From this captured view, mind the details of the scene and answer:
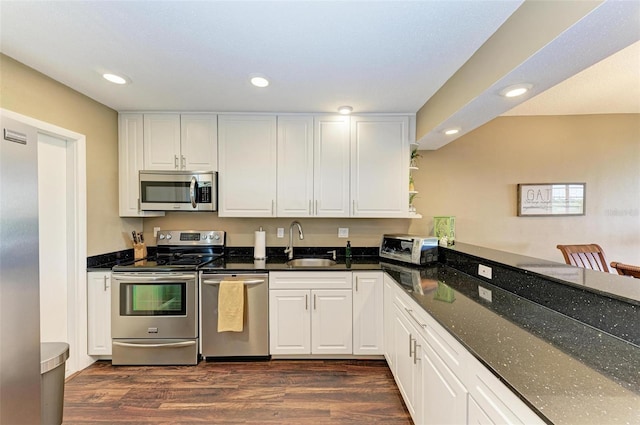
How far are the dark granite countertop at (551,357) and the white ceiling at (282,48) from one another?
1229 millimetres

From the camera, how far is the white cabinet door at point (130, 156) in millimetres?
2803

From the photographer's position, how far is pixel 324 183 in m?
2.85

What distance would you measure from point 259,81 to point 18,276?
5.81 feet

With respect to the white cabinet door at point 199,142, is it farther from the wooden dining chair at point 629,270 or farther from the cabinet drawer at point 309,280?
the wooden dining chair at point 629,270

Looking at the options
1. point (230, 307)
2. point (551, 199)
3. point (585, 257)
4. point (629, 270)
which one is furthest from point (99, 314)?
point (551, 199)

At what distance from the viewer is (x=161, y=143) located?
2.81m

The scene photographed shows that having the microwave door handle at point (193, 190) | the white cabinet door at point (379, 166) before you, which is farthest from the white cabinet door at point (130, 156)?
the white cabinet door at point (379, 166)

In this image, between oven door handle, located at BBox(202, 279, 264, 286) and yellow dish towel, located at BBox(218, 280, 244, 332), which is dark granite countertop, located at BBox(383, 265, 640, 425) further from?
yellow dish towel, located at BBox(218, 280, 244, 332)

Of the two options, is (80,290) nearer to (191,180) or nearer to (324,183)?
(191,180)

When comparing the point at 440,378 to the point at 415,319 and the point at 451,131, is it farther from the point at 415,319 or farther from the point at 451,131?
the point at 451,131

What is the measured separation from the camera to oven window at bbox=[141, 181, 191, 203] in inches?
109

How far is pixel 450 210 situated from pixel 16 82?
3.89 m

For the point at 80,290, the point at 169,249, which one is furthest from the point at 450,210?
the point at 80,290

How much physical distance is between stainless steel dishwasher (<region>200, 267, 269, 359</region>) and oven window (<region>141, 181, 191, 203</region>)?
0.81 m
